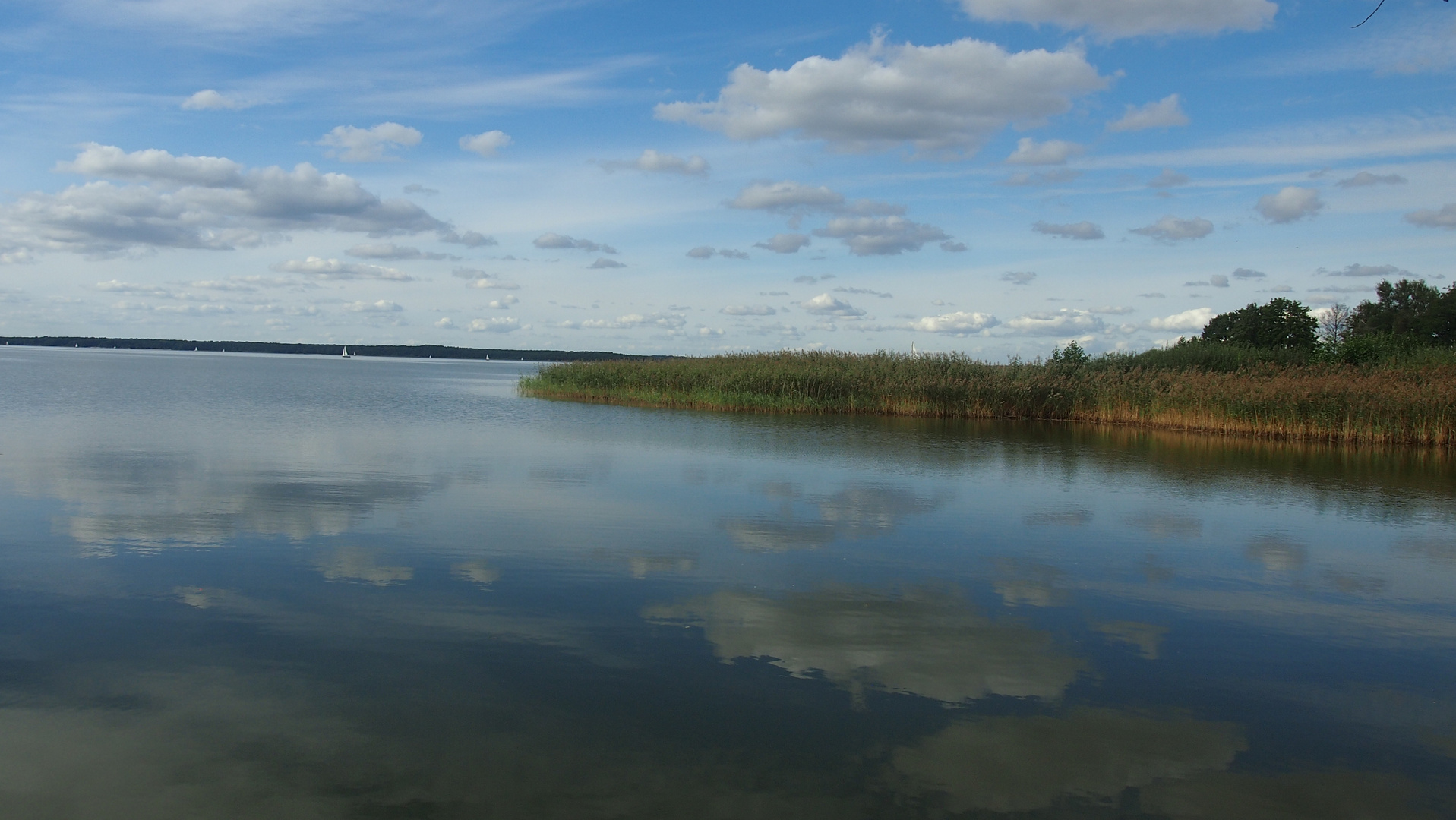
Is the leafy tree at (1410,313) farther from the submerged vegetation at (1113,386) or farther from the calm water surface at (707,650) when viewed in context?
the calm water surface at (707,650)

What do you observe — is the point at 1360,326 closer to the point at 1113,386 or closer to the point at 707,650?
the point at 1113,386

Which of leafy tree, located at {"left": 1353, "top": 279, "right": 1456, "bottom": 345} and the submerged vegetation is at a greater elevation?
leafy tree, located at {"left": 1353, "top": 279, "right": 1456, "bottom": 345}

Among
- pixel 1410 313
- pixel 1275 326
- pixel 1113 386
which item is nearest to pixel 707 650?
pixel 1113 386

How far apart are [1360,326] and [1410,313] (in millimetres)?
3072

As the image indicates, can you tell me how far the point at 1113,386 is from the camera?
25.3 m

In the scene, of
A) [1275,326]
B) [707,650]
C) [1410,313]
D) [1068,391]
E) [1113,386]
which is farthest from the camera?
[1410,313]

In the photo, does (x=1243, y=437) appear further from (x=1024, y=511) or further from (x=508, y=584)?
(x=508, y=584)

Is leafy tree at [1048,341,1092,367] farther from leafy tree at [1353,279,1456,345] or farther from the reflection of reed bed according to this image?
leafy tree at [1353,279,1456,345]

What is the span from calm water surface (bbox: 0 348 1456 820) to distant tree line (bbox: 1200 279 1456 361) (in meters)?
21.7

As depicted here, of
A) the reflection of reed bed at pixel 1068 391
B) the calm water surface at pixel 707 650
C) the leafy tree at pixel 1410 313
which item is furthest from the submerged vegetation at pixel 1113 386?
the leafy tree at pixel 1410 313

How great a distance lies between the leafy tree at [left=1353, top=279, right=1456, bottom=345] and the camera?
4719 cm

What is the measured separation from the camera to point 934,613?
6164 mm

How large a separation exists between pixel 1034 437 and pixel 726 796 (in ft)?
58.5

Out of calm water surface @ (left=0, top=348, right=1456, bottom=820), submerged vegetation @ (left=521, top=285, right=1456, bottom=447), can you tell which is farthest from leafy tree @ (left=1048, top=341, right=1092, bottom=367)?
calm water surface @ (left=0, top=348, right=1456, bottom=820)
